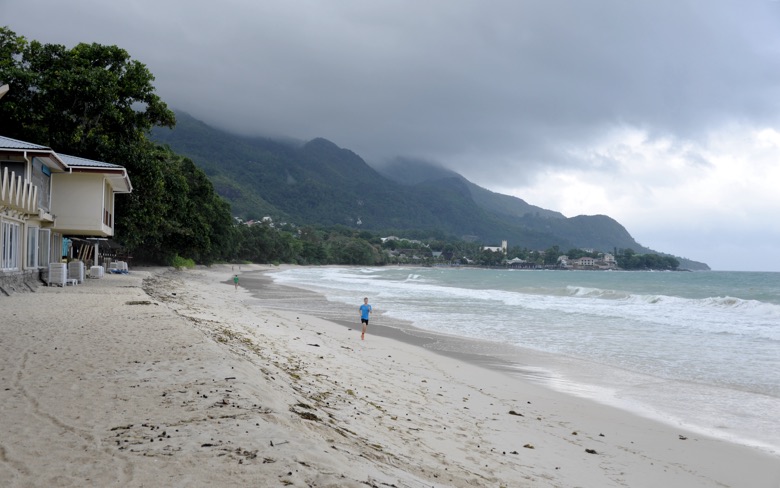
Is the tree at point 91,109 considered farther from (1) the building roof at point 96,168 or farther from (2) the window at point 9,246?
(2) the window at point 9,246

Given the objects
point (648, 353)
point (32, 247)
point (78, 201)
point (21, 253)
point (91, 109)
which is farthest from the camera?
point (91, 109)

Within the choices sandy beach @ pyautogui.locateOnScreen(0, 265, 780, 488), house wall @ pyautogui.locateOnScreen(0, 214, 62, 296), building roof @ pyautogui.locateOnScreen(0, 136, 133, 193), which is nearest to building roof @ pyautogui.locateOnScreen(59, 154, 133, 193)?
building roof @ pyautogui.locateOnScreen(0, 136, 133, 193)

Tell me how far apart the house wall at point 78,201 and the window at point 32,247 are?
120 inches

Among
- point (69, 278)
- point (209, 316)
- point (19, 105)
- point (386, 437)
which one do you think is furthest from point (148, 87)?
point (386, 437)

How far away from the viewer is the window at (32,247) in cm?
1981

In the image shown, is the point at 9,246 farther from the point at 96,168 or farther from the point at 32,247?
the point at 96,168

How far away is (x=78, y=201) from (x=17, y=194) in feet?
24.4

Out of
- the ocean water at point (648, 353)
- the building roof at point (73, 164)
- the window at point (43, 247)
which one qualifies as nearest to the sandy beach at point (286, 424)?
the ocean water at point (648, 353)

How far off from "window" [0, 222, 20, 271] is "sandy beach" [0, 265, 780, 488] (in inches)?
270

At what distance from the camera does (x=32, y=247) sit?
66.3 ft

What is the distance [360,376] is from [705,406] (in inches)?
223

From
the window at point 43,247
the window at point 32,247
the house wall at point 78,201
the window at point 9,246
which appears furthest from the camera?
the house wall at point 78,201

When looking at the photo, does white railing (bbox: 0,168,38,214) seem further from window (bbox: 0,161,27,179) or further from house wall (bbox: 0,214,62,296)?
house wall (bbox: 0,214,62,296)

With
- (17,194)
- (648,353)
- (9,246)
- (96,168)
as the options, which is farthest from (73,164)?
(648,353)
